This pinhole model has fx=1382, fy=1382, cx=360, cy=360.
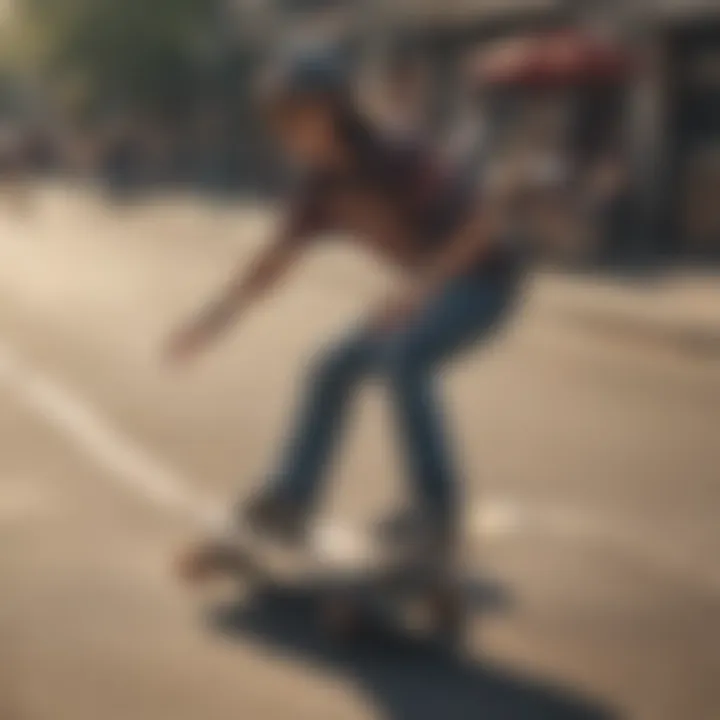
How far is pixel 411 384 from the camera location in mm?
1545

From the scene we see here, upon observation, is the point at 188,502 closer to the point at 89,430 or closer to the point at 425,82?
the point at 89,430

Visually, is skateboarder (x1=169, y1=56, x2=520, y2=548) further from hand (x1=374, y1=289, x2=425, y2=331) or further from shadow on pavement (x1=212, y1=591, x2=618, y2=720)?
shadow on pavement (x1=212, y1=591, x2=618, y2=720)

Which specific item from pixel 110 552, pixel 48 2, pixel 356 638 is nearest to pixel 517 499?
pixel 356 638

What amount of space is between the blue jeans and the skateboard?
8 cm

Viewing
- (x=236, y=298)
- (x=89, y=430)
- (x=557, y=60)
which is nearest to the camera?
(x=557, y=60)

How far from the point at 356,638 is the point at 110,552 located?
0.31 m

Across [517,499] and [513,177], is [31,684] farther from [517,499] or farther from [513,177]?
[513,177]

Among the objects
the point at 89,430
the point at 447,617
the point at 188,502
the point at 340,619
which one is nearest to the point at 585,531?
the point at 447,617

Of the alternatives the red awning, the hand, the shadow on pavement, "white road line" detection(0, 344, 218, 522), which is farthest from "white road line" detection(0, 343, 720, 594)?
the red awning

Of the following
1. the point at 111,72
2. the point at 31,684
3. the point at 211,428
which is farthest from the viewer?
the point at 31,684

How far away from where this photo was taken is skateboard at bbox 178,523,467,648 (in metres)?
1.58

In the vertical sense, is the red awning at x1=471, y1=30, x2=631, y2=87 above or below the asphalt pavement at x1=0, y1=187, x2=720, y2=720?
above

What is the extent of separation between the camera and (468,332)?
1.50 metres

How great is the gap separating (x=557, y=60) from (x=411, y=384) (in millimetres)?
387
